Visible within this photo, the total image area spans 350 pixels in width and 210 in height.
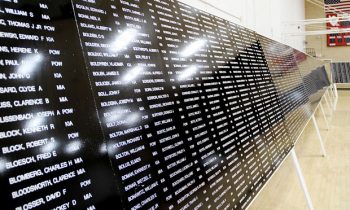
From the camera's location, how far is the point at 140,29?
3.24ft

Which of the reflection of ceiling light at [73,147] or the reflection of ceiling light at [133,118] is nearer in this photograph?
the reflection of ceiling light at [73,147]

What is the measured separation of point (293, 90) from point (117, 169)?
302 centimetres

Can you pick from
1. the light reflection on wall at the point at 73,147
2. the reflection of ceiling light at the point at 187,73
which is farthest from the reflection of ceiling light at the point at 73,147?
the reflection of ceiling light at the point at 187,73

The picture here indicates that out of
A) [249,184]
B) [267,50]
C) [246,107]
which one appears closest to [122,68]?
[249,184]

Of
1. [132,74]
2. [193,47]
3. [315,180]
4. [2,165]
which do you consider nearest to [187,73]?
[193,47]

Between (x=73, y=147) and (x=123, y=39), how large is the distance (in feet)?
1.22

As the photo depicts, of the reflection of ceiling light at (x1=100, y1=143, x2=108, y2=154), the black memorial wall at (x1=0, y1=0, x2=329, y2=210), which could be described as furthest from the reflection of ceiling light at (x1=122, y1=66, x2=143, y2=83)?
the reflection of ceiling light at (x1=100, y1=143, x2=108, y2=154)

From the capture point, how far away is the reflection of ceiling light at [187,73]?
1151 millimetres

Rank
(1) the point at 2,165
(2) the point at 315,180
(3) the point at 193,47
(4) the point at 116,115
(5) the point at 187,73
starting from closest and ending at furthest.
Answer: (1) the point at 2,165 < (4) the point at 116,115 < (5) the point at 187,73 < (3) the point at 193,47 < (2) the point at 315,180

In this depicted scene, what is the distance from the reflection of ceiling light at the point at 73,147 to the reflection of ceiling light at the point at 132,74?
0.83ft

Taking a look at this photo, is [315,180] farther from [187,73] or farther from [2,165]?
[2,165]

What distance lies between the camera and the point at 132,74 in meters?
0.89

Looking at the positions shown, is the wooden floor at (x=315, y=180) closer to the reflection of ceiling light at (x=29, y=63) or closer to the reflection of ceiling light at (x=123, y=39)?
the reflection of ceiling light at (x=123, y=39)

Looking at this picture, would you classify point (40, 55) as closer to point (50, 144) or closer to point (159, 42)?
point (50, 144)
